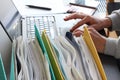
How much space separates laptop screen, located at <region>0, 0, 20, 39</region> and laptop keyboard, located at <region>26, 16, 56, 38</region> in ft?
0.19

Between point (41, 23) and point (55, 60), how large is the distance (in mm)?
483

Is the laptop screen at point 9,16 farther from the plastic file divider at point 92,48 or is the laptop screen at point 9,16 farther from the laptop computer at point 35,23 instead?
the plastic file divider at point 92,48

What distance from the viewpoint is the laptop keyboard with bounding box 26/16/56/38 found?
3.19 ft

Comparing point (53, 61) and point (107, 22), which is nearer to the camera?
point (53, 61)

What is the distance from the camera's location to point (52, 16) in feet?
3.72

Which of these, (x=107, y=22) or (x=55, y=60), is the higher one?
(x=55, y=60)

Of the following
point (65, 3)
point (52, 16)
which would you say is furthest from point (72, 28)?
point (65, 3)

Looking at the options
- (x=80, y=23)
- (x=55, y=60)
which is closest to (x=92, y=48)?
(x=55, y=60)

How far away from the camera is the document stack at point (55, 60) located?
1.88ft

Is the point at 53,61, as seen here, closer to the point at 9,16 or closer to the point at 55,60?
the point at 55,60

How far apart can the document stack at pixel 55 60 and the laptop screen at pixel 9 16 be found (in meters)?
0.19

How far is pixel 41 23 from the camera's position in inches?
41.1

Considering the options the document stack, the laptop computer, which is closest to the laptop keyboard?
the laptop computer

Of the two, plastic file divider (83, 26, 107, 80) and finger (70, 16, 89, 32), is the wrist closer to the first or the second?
finger (70, 16, 89, 32)
